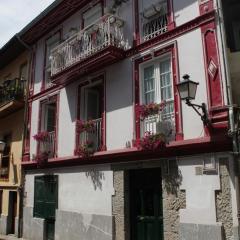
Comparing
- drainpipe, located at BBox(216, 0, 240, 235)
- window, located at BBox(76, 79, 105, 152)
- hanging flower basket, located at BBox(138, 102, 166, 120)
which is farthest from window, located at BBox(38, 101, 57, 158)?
drainpipe, located at BBox(216, 0, 240, 235)

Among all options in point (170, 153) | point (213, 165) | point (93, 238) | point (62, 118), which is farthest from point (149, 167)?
point (62, 118)

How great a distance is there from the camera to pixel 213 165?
8.06 metres

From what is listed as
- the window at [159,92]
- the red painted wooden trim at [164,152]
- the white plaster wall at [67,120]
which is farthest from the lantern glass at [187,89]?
the white plaster wall at [67,120]

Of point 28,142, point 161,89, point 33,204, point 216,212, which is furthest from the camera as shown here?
point 28,142

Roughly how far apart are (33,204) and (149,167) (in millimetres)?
6430

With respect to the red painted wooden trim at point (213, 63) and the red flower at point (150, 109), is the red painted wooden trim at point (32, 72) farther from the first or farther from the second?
the red painted wooden trim at point (213, 63)

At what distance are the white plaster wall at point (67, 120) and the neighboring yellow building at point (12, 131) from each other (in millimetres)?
3420

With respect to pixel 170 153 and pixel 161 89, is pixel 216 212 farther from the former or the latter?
pixel 161 89

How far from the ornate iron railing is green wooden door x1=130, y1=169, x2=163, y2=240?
1.65 metres

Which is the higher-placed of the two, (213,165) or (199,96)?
(199,96)

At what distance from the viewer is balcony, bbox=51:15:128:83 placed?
1095cm

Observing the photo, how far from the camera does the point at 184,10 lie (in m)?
9.65

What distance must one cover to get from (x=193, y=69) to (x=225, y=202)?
10.5 feet

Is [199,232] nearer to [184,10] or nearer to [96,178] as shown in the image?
[96,178]
